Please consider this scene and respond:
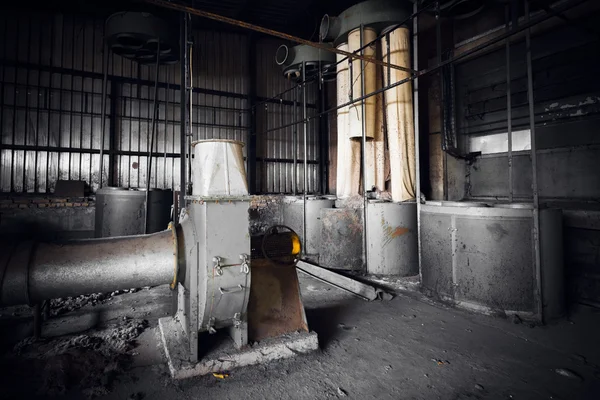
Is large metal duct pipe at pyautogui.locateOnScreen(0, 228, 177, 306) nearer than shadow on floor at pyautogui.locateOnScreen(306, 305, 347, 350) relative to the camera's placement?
Yes

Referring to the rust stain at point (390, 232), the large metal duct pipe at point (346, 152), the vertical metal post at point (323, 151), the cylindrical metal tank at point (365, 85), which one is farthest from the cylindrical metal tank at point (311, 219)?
the vertical metal post at point (323, 151)

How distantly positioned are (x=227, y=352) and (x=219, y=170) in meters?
1.47

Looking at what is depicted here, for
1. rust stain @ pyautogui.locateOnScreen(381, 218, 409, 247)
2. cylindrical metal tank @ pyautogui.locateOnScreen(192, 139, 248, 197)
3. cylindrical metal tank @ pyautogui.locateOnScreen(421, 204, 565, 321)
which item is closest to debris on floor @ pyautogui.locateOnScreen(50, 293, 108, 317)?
cylindrical metal tank @ pyautogui.locateOnScreen(192, 139, 248, 197)

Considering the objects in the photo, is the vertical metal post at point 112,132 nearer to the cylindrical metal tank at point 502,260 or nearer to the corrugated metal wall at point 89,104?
the corrugated metal wall at point 89,104

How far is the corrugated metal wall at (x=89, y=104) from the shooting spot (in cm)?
770

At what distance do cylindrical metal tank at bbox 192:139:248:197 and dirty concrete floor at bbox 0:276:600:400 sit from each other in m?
1.42

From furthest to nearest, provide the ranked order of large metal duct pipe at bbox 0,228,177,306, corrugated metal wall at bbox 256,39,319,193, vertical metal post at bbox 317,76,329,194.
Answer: vertical metal post at bbox 317,76,329,194 < corrugated metal wall at bbox 256,39,319,193 < large metal duct pipe at bbox 0,228,177,306

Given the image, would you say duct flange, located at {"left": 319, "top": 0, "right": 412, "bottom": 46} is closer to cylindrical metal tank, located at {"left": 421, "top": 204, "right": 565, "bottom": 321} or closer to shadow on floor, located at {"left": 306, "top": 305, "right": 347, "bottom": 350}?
cylindrical metal tank, located at {"left": 421, "top": 204, "right": 565, "bottom": 321}

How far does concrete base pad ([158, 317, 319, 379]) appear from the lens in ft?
7.89

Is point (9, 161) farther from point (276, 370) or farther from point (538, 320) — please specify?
point (538, 320)

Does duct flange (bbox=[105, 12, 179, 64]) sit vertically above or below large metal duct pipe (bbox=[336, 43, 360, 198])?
above

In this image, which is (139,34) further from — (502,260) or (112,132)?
(502,260)

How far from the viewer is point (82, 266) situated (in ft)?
7.79

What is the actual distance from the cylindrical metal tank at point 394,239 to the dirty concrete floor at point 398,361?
4.22 feet
